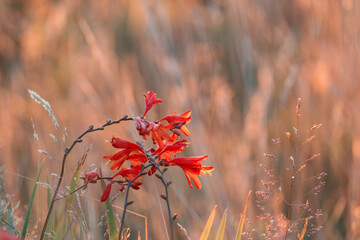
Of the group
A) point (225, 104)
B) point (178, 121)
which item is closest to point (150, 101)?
point (178, 121)

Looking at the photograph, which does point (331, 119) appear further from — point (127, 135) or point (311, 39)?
point (127, 135)

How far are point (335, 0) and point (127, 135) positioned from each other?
712 mm

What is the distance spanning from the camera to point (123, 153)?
1.81 feet

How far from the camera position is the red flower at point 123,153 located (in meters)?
0.54

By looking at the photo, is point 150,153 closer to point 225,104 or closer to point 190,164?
point 190,164

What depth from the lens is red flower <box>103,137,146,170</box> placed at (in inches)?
21.4

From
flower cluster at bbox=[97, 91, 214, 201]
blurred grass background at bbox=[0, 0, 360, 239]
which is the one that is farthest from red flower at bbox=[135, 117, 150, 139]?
blurred grass background at bbox=[0, 0, 360, 239]

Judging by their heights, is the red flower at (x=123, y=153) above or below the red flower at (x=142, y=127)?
below

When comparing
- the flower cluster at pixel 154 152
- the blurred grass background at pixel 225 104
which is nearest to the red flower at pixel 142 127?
the flower cluster at pixel 154 152

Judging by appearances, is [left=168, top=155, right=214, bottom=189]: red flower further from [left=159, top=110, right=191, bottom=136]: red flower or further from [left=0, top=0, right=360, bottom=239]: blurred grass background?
[left=0, top=0, right=360, bottom=239]: blurred grass background

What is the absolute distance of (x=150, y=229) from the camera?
1364 mm

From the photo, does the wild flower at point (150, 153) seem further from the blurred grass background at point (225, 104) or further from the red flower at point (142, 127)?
the blurred grass background at point (225, 104)

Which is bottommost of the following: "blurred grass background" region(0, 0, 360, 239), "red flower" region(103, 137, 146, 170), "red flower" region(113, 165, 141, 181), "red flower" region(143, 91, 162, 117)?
"red flower" region(113, 165, 141, 181)

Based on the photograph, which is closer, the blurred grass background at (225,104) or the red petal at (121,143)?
the red petal at (121,143)
